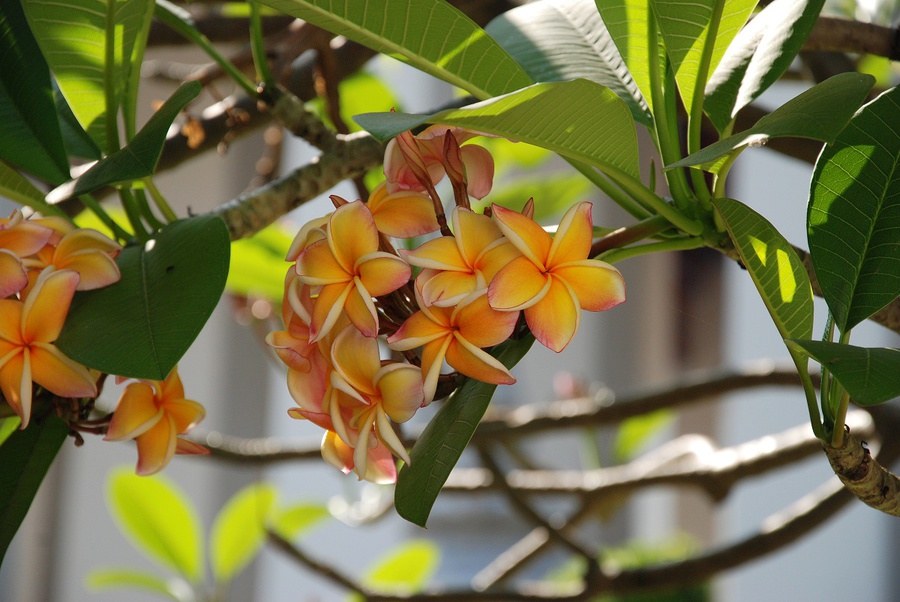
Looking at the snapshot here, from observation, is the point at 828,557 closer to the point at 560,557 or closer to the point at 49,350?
the point at 560,557

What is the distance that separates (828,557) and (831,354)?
8.71 ft

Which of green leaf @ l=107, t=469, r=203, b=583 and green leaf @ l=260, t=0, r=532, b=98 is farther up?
green leaf @ l=260, t=0, r=532, b=98

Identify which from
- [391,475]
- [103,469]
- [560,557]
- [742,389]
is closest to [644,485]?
[742,389]

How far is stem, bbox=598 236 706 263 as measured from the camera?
26 centimetres

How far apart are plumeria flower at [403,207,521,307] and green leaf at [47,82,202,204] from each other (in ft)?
0.26

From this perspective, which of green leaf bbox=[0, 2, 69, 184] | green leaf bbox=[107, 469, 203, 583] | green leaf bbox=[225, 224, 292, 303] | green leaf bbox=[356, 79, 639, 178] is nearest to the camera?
green leaf bbox=[356, 79, 639, 178]

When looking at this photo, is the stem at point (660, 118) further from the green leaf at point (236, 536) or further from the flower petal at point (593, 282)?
the green leaf at point (236, 536)

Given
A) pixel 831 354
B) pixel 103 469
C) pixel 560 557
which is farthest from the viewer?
pixel 560 557

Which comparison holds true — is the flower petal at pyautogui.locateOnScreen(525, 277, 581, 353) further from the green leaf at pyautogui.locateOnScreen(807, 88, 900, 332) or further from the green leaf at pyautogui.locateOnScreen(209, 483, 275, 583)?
the green leaf at pyautogui.locateOnScreen(209, 483, 275, 583)

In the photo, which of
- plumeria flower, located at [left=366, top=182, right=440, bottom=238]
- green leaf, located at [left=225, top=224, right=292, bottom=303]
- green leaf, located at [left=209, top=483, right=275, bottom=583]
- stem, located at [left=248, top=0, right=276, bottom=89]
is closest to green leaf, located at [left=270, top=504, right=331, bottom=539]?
green leaf, located at [left=209, top=483, right=275, bottom=583]

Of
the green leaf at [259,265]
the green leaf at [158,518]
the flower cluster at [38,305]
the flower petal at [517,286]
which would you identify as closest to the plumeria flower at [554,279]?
the flower petal at [517,286]

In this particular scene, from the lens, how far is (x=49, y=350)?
0.24 metres

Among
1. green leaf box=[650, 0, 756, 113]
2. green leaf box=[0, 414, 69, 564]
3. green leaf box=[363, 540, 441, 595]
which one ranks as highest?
green leaf box=[650, 0, 756, 113]

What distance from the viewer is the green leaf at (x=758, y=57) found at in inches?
10.7
